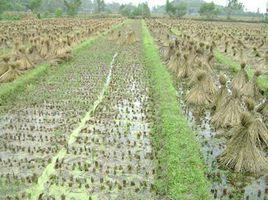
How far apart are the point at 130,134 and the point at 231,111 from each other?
2.89 meters

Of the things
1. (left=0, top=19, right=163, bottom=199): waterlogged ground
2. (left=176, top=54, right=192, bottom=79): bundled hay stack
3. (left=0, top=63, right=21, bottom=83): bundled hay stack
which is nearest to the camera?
(left=0, top=19, right=163, bottom=199): waterlogged ground

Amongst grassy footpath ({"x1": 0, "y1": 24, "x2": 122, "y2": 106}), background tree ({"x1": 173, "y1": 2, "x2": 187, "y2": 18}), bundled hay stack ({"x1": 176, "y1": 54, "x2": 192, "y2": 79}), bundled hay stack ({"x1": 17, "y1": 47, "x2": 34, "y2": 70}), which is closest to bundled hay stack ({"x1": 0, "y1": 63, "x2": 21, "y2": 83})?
grassy footpath ({"x1": 0, "y1": 24, "x2": 122, "y2": 106})

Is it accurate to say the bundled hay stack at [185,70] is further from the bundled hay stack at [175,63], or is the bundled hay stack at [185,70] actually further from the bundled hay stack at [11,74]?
the bundled hay stack at [11,74]

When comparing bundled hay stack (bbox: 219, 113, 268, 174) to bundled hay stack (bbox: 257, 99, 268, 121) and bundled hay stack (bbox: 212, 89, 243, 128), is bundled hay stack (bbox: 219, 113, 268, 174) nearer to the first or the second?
bundled hay stack (bbox: 212, 89, 243, 128)

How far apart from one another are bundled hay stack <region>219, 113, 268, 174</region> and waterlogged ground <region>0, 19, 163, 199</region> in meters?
1.80

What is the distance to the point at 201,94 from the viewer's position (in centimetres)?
1459

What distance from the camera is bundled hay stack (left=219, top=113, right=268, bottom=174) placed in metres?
9.30

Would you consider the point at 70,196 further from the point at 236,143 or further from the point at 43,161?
the point at 236,143

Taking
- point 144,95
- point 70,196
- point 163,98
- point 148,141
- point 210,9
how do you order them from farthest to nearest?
point 210,9
point 144,95
point 163,98
point 148,141
point 70,196

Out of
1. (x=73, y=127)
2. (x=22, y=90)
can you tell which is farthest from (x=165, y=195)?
(x=22, y=90)

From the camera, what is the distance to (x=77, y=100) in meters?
15.0

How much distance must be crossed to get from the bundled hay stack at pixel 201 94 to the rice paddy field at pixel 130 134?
1.4 inches

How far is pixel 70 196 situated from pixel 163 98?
23.6ft

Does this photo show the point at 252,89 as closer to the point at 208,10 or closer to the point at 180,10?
the point at 180,10
